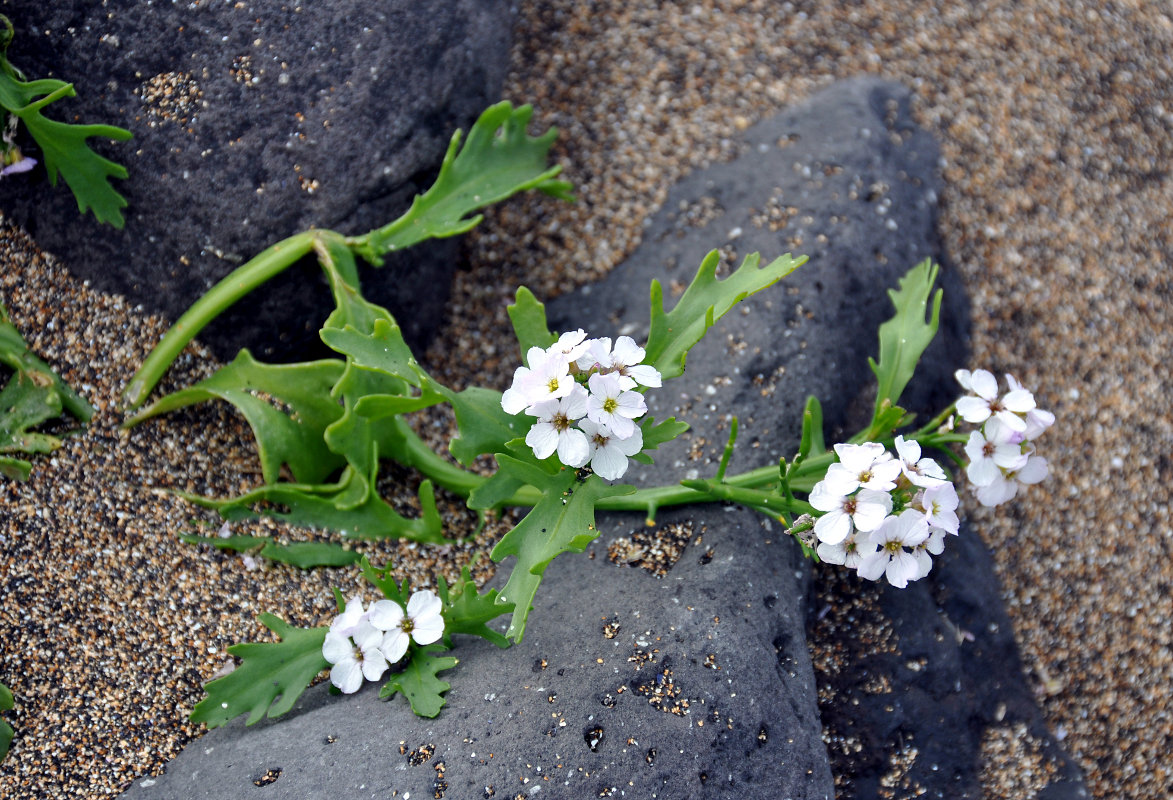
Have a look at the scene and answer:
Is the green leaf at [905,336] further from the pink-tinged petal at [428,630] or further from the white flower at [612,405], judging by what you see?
the pink-tinged petal at [428,630]

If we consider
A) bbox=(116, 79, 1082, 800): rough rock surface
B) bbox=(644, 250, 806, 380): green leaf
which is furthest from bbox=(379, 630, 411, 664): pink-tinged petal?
bbox=(644, 250, 806, 380): green leaf

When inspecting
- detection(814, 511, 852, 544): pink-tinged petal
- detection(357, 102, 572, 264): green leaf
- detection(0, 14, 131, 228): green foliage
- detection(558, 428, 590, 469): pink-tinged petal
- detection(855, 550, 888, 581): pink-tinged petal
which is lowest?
detection(855, 550, 888, 581): pink-tinged petal

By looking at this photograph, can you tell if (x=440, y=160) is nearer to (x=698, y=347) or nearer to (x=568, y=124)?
(x=568, y=124)

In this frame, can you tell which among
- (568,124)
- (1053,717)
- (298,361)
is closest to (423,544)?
(298,361)

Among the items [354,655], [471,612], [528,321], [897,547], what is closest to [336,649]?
[354,655]

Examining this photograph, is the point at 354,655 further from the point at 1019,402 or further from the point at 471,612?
the point at 1019,402

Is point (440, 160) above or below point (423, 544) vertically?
above

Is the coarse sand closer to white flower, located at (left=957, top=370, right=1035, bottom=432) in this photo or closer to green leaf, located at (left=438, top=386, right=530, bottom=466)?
green leaf, located at (left=438, top=386, right=530, bottom=466)

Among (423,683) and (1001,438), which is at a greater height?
(1001,438)
